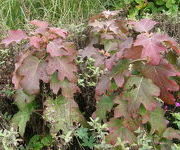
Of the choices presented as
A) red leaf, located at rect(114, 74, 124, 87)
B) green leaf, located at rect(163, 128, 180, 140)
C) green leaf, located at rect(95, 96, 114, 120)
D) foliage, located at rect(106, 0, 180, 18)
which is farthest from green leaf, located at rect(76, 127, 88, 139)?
foliage, located at rect(106, 0, 180, 18)

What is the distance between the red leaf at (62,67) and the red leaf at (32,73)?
0.05 m

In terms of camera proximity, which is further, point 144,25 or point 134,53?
point 144,25

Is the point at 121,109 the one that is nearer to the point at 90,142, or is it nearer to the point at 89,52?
the point at 90,142

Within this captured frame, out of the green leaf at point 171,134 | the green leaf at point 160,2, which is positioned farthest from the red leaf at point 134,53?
the green leaf at point 160,2

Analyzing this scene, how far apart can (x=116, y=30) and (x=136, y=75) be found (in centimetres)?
53

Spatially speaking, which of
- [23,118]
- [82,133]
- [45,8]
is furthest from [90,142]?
[45,8]

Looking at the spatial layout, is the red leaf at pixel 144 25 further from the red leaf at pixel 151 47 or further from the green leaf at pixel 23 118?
the green leaf at pixel 23 118

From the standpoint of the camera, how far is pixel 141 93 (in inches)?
93.4

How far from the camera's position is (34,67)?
8.48ft

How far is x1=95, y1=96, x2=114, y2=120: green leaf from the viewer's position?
2.57 meters

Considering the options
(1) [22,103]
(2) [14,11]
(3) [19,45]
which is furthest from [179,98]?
(2) [14,11]

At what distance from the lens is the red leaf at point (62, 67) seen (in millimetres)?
2565

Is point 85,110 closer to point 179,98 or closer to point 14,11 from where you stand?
point 179,98

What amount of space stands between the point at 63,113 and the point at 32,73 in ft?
1.01
